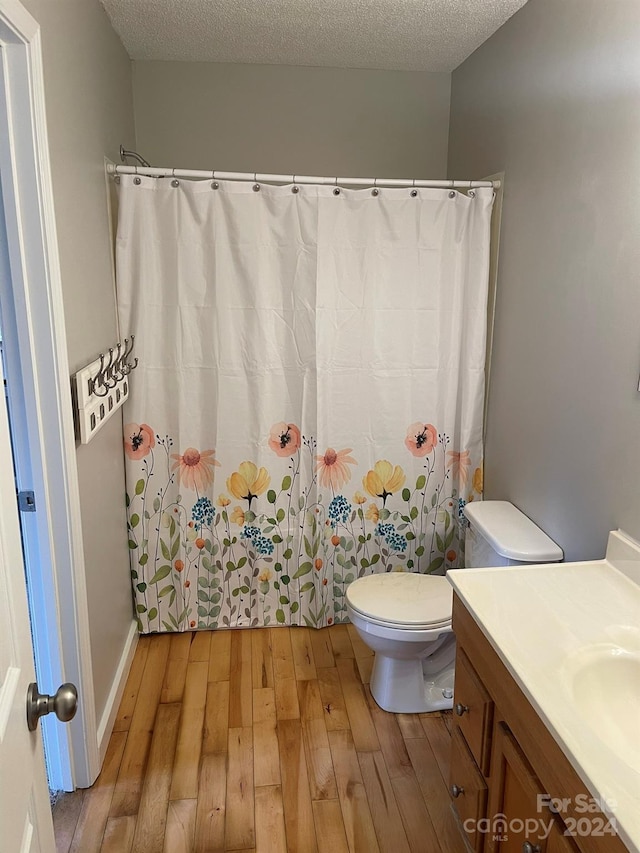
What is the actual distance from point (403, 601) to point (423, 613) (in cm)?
10

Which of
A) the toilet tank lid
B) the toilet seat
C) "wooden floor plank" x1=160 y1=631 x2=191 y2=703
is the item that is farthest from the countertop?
"wooden floor plank" x1=160 y1=631 x2=191 y2=703

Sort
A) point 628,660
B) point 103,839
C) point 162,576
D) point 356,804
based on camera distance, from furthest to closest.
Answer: point 162,576, point 356,804, point 103,839, point 628,660

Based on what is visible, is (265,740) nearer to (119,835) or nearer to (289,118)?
(119,835)

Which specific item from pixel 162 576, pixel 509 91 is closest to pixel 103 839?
pixel 162 576

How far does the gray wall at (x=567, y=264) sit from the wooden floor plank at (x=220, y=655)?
1309 millimetres

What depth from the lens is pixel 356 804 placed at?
6.34 ft

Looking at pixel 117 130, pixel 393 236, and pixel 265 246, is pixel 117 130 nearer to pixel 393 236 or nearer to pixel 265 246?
pixel 265 246

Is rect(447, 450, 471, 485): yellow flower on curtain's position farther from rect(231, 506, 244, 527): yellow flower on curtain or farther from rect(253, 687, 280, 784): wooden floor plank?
rect(253, 687, 280, 784): wooden floor plank

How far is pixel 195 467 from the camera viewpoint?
2.63 m

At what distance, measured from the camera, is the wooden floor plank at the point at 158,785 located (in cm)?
180

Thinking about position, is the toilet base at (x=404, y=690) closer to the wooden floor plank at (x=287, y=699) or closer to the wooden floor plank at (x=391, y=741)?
the wooden floor plank at (x=391, y=741)

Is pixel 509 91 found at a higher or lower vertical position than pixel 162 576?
higher

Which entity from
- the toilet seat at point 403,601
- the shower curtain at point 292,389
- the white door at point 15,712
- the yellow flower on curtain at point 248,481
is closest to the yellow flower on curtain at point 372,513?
the shower curtain at point 292,389

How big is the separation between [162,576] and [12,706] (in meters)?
1.87
